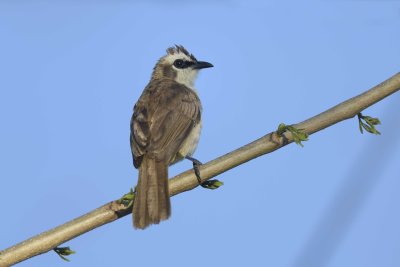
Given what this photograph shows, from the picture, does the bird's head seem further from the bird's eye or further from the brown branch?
the brown branch

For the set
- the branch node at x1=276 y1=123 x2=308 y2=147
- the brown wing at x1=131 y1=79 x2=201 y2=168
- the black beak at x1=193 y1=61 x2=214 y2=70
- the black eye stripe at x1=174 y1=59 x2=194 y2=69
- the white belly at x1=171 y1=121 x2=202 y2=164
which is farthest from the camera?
the black eye stripe at x1=174 y1=59 x2=194 y2=69

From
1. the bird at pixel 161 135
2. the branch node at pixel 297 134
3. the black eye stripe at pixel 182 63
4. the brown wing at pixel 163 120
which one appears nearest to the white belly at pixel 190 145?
the bird at pixel 161 135

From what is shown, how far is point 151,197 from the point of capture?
480 centimetres

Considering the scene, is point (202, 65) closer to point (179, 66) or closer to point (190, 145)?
point (179, 66)

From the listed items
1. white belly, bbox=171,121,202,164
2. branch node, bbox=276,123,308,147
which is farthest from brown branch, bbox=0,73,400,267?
white belly, bbox=171,121,202,164

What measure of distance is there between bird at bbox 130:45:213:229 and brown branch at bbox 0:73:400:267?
0.67 m

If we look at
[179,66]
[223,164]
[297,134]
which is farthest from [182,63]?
[297,134]

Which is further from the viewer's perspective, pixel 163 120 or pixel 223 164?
pixel 163 120

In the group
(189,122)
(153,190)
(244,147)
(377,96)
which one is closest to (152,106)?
(189,122)

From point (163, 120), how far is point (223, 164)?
238 centimetres

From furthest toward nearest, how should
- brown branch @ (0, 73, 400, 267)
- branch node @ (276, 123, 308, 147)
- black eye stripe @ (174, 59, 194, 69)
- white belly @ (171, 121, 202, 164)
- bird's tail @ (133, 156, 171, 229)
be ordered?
1. black eye stripe @ (174, 59, 194, 69)
2. white belly @ (171, 121, 202, 164)
3. bird's tail @ (133, 156, 171, 229)
4. branch node @ (276, 123, 308, 147)
5. brown branch @ (0, 73, 400, 267)

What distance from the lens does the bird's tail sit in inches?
180

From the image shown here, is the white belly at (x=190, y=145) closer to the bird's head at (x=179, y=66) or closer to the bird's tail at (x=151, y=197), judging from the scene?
the bird's tail at (x=151, y=197)

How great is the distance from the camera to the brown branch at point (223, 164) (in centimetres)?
357
